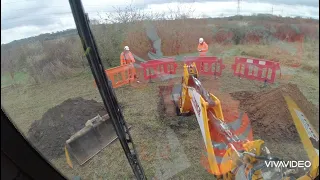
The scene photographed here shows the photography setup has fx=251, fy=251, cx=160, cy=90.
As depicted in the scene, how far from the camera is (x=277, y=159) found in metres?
1.16

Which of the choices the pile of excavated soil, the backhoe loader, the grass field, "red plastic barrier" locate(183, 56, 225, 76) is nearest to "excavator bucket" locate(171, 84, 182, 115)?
the grass field

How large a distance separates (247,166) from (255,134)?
2.22 meters

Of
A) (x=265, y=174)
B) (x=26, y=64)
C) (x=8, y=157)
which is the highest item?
(x=26, y=64)

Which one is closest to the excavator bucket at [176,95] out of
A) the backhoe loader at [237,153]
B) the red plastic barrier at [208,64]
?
the red plastic barrier at [208,64]

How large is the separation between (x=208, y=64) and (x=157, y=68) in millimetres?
1419

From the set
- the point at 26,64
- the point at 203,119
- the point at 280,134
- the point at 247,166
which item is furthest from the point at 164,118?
the point at 26,64

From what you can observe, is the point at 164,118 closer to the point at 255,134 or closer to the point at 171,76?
the point at 255,134

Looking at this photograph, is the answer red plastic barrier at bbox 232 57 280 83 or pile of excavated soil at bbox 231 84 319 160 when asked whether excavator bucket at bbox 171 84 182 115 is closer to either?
pile of excavated soil at bbox 231 84 319 160

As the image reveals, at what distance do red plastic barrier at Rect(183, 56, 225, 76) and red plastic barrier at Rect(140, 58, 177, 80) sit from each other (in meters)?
0.50

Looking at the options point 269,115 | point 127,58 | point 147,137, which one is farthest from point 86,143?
point 127,58

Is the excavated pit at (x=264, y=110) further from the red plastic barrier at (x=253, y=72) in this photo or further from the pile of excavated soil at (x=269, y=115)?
the red plastic barrier at (x=253, y=72)

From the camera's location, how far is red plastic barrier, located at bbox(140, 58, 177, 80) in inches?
261

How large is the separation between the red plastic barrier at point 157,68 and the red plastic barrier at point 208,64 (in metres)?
0.50

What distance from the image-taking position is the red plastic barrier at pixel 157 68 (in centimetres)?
663
